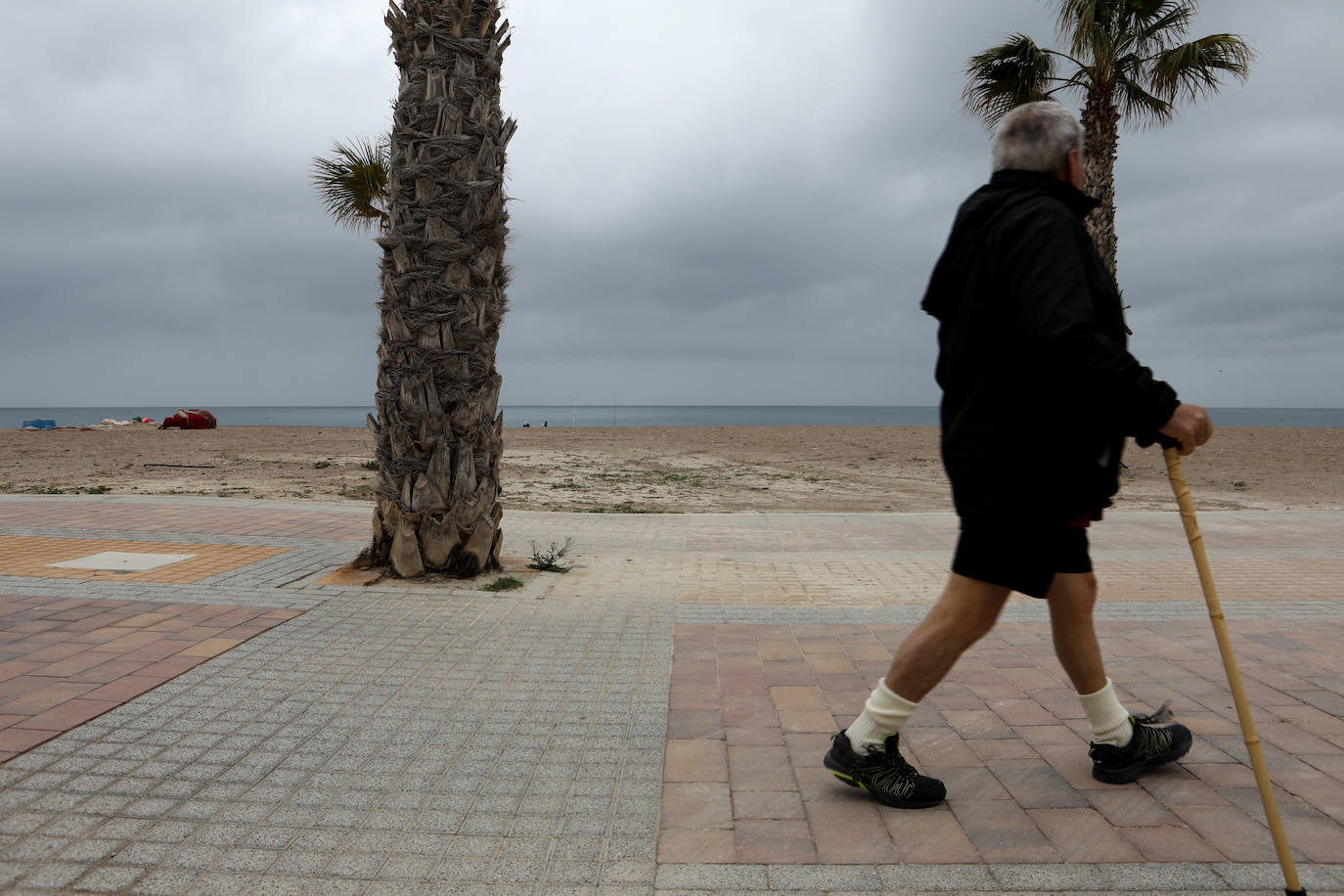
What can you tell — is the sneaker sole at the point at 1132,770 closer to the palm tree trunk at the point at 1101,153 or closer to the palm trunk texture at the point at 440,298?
the palm trunk texture at the point at 440,298

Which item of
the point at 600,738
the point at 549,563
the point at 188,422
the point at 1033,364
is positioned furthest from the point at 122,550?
the point at 188,422

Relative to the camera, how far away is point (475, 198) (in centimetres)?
569

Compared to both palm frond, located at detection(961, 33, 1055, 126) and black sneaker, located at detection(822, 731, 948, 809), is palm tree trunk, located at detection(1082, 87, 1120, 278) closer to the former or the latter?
palm frond, located at detection(961, 33, 1055, 126)

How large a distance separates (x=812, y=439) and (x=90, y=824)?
30701 mm

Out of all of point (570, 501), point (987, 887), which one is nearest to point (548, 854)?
point (987, 887)

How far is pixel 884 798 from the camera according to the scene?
2590 mm

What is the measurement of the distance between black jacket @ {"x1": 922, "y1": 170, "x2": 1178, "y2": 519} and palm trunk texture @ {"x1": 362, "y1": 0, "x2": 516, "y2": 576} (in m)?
3.89

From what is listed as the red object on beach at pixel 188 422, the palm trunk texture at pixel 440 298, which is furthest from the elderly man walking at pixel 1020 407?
the red object on beach at pixel 188 422

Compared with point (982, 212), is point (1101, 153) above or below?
above

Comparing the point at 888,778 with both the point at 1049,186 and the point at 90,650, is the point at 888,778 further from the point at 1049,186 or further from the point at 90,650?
the point at 90,650

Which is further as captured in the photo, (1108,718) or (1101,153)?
(1101,153)

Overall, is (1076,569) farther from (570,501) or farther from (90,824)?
(570,501)

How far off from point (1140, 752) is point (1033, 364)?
56.4 inches

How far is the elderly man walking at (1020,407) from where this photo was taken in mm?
2164
